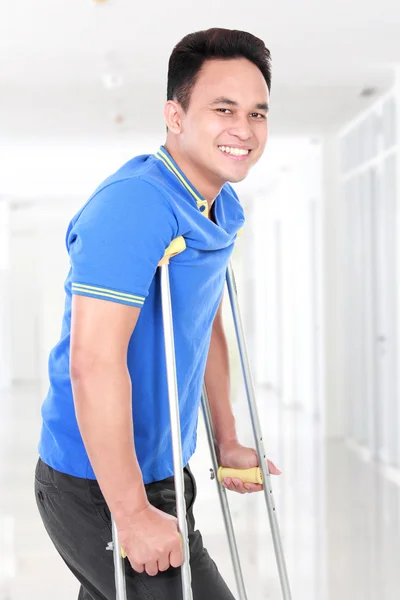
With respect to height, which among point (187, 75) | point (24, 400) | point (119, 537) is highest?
point (187, 75)

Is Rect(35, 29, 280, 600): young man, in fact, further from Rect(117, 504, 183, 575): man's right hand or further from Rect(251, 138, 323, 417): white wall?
Rect(251, 138, 323, 417): white wall

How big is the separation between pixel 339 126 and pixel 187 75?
7.86 meters

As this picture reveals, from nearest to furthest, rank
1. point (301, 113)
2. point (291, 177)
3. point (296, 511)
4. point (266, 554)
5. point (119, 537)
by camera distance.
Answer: point (119, 537) < point (266, 554) < point (296, 511) < point (301, 113) < point (291, 177)

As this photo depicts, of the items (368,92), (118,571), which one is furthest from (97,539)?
(368,92)

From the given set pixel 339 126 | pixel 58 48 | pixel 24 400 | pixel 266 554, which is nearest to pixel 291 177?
pixel 339 126

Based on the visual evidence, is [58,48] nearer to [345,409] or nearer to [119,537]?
[345,409]

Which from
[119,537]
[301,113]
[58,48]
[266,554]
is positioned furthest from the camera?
[301,113]

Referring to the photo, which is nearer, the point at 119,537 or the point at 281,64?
the point at 119,537

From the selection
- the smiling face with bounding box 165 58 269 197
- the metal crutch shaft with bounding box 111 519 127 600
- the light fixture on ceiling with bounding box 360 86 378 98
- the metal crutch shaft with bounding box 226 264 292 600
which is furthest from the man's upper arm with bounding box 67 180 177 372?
the light fixture on ceiling with bounding box 360 86 378 98

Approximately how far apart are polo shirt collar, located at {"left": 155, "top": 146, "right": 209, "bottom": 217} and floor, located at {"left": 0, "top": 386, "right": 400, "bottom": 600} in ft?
9.02

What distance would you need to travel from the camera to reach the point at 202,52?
66.3 inches

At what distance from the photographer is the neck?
170 centimetres

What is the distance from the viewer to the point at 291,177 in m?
12.6

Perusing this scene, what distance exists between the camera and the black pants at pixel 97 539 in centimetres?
163
